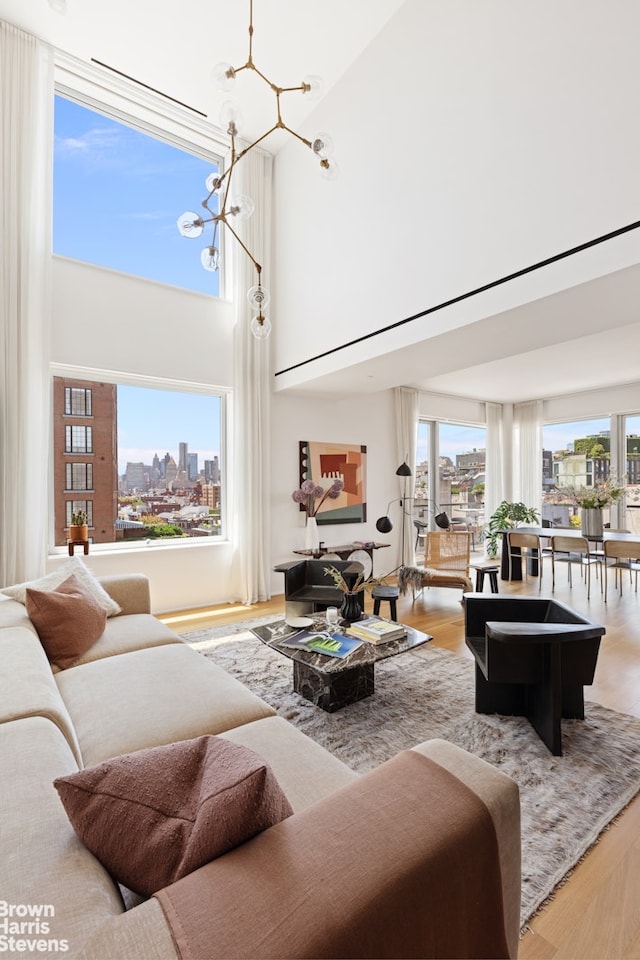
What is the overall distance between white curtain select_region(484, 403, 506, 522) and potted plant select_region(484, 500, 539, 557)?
0.31m

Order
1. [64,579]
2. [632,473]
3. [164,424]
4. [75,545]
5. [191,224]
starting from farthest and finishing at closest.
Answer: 1. [632,473]
2. [164,424]
3. [75,545]
4. [64,579]
5. [191,224]

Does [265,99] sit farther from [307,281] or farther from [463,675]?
[463,675]

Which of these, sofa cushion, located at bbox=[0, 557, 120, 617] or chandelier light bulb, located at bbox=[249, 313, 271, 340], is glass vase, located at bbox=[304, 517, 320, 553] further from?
chandelier light bulb, located at bbox=[249, 313, 271, 340]

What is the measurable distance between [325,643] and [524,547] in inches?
175

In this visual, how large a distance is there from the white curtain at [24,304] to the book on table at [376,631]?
279cm

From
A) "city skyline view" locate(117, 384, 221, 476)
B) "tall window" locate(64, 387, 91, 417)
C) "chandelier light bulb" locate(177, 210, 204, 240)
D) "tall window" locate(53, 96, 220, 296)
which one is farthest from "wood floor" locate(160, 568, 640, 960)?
"tall window" locate(53, 96, 220, 296)

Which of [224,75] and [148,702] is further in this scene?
[224,75]

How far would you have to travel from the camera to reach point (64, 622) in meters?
2.51

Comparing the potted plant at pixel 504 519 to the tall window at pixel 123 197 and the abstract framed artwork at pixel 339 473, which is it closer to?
the abstract framed artwork at pixel 339 473

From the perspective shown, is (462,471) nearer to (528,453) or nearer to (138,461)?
(528,453)

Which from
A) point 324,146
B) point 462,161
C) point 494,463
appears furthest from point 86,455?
point 494,463

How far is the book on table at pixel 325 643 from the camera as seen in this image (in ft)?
8.71

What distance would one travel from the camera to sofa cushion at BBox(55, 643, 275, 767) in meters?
1.66

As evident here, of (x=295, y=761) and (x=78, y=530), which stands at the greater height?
(x=78, y=530)
